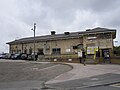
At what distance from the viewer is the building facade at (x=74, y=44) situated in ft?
140

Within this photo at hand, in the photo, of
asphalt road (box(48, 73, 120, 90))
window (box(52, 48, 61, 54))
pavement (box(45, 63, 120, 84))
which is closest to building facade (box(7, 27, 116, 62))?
window (box(52, 48, 61, 54))

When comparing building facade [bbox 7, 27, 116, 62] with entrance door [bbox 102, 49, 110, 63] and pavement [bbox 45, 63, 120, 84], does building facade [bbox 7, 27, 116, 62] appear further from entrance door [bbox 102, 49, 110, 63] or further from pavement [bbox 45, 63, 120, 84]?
pavement [bbox 45, 63, 120, 84]

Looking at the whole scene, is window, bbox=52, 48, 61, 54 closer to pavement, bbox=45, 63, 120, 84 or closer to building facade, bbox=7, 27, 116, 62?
building facade, bbox=7, 27, 116, 62

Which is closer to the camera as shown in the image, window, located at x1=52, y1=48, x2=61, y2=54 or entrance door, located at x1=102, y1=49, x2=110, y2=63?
entrance door, located at x1=102, y1=49, x2=110, y2=63

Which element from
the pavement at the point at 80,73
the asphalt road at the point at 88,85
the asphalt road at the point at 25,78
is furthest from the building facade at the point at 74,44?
the asphalt road at the point at 88,85

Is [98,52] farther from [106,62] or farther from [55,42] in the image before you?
[55,42]

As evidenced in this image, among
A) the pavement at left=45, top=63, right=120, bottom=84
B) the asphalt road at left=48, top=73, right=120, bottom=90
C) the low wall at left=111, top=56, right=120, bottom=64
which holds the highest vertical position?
the low wall at left=111, top=56, right=120, bottom=64

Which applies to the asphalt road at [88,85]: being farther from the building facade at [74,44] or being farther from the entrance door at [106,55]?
the building facade at [74,44]

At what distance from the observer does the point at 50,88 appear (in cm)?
1500

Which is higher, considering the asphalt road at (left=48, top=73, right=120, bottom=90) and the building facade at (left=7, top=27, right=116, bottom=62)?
the building facade at (left=7, top=27, right=116, bottom=62)

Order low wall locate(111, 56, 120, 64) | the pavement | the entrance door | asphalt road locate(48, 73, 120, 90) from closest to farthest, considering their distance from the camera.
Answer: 1. asphalt road locate(48, 73, 120, 90)
2. the pavement
3. low wall locate(111, 56, 120, 64)
4. the entrance door

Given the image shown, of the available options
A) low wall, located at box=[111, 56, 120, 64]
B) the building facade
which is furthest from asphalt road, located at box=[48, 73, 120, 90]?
the building facade

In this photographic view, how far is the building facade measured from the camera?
4281cm

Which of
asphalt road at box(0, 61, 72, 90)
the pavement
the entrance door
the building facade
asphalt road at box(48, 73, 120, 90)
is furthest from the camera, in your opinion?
the building facade
